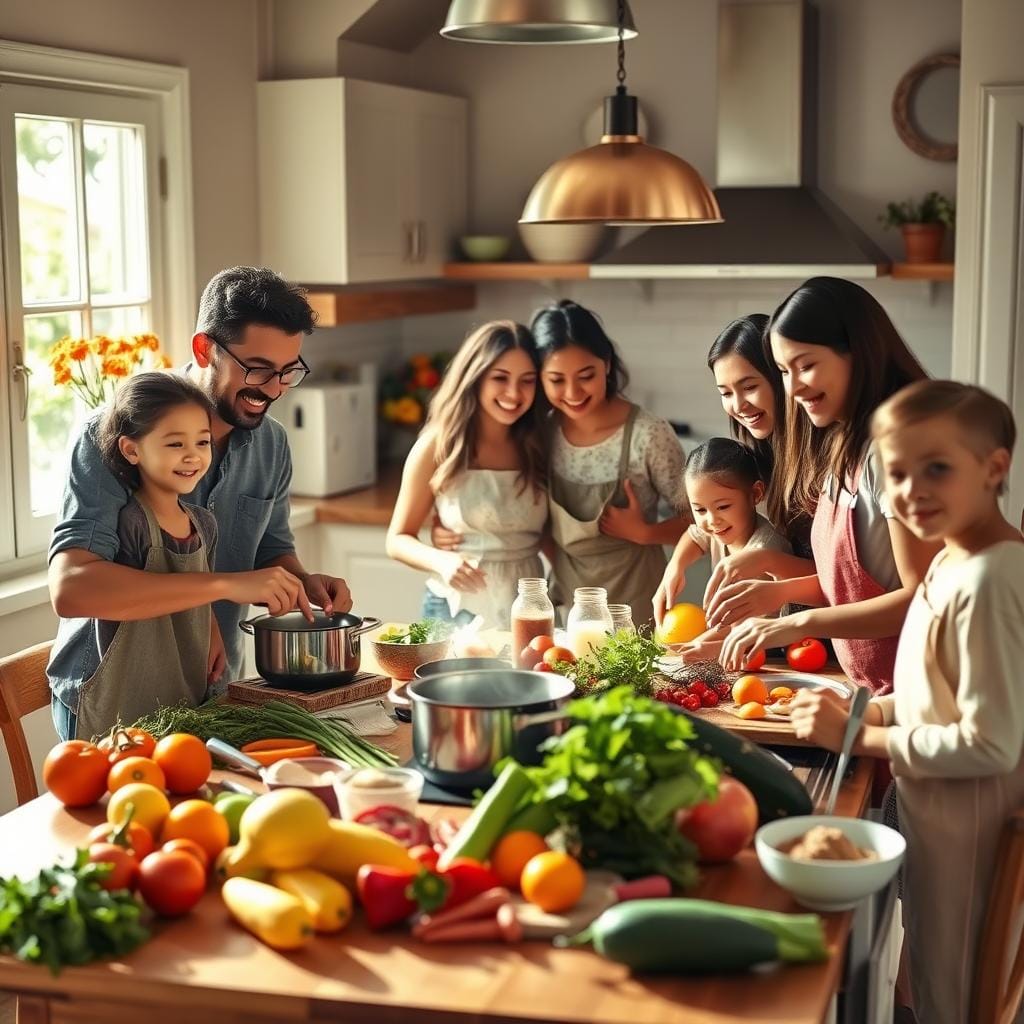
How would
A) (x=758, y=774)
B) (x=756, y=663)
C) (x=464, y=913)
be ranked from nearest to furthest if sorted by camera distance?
1. (x=464, y=913)
2. (x=758, y=774)
3. (x=756, y=663)

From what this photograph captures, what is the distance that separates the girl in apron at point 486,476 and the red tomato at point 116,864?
1779 mm

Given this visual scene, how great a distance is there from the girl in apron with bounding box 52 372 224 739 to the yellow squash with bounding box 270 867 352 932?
835mm

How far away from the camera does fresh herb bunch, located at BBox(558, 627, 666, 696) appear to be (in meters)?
2.32

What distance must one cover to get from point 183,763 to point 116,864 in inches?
14.3

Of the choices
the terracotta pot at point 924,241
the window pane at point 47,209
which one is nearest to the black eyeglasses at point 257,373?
the window pane at point 47,209

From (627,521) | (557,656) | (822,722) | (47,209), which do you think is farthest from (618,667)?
(47,209)

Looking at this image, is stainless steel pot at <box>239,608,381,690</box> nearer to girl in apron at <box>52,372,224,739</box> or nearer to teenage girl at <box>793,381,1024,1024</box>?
girl in apron at <box>52,372,224,739</box>

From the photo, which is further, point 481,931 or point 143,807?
point 143,807

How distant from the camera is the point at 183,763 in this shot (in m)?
2.04

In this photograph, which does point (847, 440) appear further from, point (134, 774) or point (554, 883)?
point (134, 774)

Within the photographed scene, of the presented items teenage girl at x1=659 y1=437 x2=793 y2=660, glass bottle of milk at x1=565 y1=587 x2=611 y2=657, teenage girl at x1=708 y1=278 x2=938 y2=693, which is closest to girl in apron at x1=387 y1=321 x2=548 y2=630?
teenage girl at x1=659 y1=437 x2=793 y2=660

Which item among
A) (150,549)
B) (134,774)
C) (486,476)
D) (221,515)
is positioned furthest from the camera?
(486,476)

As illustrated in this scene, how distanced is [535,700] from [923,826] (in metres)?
0.56

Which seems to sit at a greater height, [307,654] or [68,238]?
[68,238]
